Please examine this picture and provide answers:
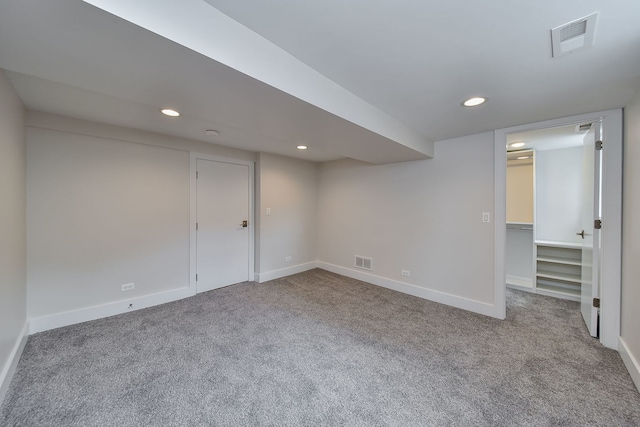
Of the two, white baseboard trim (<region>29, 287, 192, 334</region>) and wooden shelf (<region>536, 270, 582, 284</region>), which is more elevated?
wooden shelf (<region>536, 270, 582, 284</region>)

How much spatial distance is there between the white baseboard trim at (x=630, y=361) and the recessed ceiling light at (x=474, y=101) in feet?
7.52

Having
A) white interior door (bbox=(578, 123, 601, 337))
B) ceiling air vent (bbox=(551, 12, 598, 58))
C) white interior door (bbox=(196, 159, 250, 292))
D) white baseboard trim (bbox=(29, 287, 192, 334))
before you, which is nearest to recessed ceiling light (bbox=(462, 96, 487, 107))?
ceiling air vent (bbox=(551, 12, 598, 58))

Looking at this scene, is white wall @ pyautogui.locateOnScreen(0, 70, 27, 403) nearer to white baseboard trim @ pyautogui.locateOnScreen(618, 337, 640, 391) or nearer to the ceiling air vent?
the ceiling air vent

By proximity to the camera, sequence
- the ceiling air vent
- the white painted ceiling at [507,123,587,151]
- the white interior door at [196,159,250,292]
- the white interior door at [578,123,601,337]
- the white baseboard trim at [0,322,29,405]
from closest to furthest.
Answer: the ceiling air vent → the white baseboard trim at [0,322,29,405] → the white interior door at [578,123,601,337] → the white painted ceiling at [507,123,587,151] → the white interior door at [196,159,250,292]

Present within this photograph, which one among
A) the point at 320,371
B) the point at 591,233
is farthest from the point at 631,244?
the point at 320,371

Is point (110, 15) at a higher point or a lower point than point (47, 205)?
higher

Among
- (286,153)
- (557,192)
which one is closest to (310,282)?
Result: (286,153)

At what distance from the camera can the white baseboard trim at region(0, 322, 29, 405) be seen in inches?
63.7

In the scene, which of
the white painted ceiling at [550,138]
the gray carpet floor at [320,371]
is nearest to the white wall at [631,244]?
the gray carpet floor at [320,371]

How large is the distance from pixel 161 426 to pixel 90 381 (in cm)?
84

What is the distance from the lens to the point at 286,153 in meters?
4.16

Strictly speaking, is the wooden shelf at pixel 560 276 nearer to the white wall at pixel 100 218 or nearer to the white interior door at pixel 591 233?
the white interior door at pixel 591 233

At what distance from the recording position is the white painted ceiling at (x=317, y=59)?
106 centimetres

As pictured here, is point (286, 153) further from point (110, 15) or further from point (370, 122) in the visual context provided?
point (110, 15)
